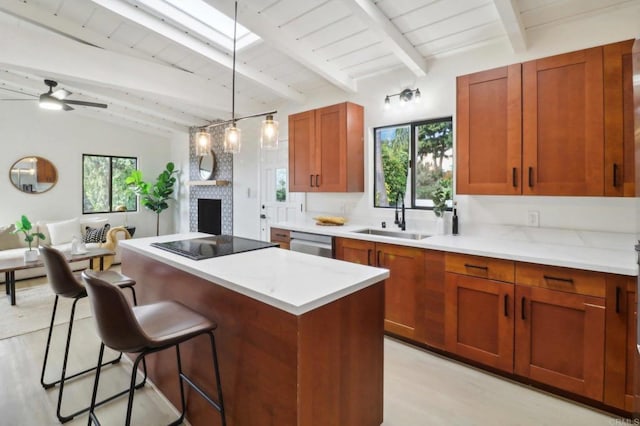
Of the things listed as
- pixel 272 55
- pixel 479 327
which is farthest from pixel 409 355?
pixel 272 55

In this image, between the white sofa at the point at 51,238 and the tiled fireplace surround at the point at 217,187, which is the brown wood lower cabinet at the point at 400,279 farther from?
the white sofa at the point at 51,238

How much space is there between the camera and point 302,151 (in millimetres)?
3971

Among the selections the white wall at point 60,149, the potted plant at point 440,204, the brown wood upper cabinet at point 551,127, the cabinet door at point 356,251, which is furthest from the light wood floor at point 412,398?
the white wall at point 60,149

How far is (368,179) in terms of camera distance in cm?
379

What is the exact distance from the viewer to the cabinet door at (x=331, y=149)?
3.54m

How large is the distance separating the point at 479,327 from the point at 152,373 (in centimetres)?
234

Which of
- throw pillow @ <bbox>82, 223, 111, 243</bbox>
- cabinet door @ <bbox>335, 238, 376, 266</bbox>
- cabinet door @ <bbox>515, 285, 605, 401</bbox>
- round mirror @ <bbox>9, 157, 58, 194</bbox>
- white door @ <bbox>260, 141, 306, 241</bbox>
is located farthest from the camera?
throw pillow @ <bbox>82, 223, 111, 243</bbox>

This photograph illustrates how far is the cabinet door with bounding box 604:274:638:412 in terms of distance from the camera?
1.83 meters

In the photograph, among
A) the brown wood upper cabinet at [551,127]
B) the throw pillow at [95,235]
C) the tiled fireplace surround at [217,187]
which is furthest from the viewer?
the tiled fireplace surround at [217,187]

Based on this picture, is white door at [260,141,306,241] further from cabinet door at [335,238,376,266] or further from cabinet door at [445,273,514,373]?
cabinet door at [445,273,514,373]

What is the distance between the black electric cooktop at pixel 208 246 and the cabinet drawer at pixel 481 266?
1382mm

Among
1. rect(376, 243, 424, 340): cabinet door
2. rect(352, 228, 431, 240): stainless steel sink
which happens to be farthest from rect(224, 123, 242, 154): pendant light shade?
rect(352, 228, 431, 240): stainless steel sink

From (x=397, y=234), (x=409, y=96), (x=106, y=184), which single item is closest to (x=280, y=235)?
(x=397, y=234)

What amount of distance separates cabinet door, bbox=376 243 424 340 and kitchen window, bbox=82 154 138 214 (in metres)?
6.21
